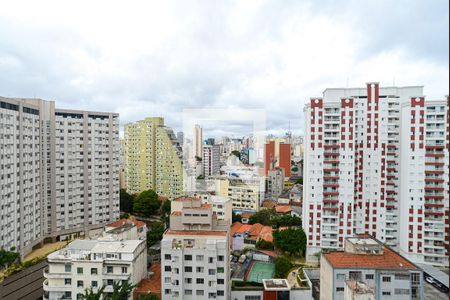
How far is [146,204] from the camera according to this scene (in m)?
11.8

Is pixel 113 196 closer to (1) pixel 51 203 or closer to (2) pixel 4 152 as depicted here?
(1) pixel 51 203

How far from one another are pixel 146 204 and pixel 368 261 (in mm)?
8814

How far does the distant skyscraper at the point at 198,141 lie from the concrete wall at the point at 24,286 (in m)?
5.12

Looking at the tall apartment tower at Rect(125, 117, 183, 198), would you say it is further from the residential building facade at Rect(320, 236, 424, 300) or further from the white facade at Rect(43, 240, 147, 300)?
the residential building facade at Rect(320, 236, 424, 300)

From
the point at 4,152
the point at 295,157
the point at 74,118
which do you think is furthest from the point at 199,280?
the point at 295,157

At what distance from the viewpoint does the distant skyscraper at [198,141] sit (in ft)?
28.3

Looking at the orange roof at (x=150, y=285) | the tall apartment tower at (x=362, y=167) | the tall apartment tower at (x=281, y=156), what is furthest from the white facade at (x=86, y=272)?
the tall apartment tower at (x=281, y=156)

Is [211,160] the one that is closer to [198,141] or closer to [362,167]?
[198,141]

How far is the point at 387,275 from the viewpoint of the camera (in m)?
4.81

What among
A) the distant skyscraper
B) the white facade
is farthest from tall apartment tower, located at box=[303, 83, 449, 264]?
the white facade

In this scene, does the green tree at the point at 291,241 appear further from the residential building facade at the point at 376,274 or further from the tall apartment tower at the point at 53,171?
the tall apartment tower at the point at 53,171

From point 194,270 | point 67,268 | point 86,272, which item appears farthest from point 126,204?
point 194,270

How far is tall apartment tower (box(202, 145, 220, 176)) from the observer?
10.2 metres

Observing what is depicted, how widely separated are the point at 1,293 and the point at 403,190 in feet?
30.4
